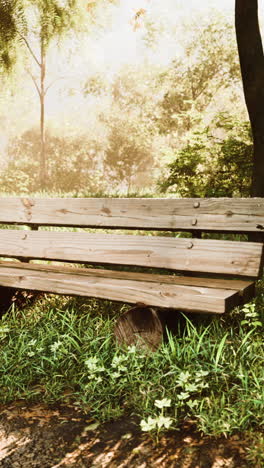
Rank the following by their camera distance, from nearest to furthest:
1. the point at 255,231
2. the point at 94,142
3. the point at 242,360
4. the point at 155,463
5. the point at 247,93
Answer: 1. the point at 155,463
2. the point at 242,360
3. the point at 255,231
4. the point at 247,93
5. the point at 94,142

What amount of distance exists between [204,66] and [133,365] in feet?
80.6

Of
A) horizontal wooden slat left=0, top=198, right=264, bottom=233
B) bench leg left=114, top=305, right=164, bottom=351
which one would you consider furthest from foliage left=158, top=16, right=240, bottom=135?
bench leg left=114, top=305, right=164, bottom=351

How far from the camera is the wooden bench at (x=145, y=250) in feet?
9.84

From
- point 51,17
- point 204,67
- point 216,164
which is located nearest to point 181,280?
point 216,164

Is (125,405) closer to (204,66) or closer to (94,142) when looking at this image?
(204,66)

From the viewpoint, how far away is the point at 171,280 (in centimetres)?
328

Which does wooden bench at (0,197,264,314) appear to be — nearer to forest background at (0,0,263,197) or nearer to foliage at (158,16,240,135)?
forest background at (0,0,263,197)

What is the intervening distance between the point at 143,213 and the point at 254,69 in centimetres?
271

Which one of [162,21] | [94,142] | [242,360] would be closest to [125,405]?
[242,360]

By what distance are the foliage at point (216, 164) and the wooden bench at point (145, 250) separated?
14.8 ft

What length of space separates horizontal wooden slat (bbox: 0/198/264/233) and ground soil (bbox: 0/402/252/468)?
135cm

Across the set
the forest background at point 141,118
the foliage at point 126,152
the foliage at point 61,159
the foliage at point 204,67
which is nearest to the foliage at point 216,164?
the forest background at point 141,118

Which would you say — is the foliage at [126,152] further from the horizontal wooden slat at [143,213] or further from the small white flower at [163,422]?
the small white flower at [163,422]

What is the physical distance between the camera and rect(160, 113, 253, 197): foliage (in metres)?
7.96
